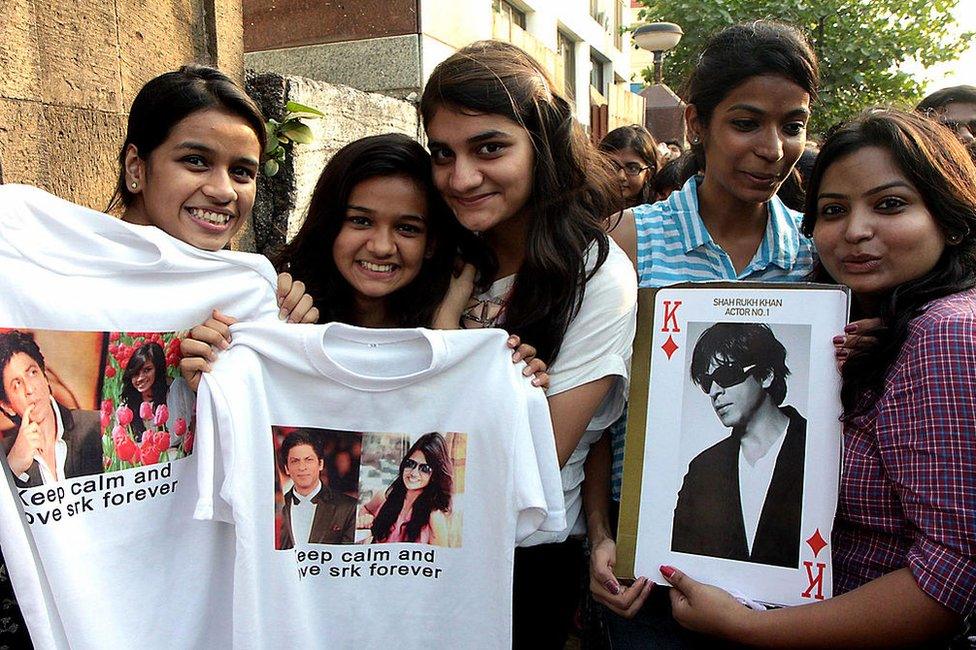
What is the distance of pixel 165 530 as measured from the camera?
5.41ft

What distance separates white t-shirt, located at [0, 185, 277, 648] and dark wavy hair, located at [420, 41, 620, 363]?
2.27ft

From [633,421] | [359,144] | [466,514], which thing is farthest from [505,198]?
[466,514]

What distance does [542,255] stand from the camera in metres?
1.82

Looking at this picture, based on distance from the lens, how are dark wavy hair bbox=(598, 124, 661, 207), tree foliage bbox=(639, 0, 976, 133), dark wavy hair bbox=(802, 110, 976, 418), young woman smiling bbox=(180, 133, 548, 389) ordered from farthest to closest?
tree foliage bbox=(639, 0, 976, 133) → dark wavy hair bbox=(598, 124, 661, 207) → young woman smiling bbox=(180, 133, 548, 389) → dark wavy hair bbox=(802, 110, 976, 418)

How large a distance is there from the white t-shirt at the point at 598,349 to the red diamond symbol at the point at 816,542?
0.53 m

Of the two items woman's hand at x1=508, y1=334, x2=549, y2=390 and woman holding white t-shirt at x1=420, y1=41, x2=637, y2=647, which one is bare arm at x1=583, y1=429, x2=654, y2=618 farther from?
woman's hand at x1=508, y1=334, x2=549, y2=390

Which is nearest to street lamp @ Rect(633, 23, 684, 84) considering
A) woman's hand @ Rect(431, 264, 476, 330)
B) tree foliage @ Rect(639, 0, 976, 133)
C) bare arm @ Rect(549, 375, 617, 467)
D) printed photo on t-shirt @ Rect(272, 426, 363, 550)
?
tree foliage @ Rect(639, 0, 976, 133)

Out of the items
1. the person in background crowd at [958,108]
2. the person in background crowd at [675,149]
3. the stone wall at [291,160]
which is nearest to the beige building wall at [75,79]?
the stone wall at [291,160]

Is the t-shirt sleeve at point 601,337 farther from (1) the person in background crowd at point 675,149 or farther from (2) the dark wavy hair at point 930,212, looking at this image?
(1) the person in background crowd at point 675,149

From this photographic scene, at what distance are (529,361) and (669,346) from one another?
1.08ft

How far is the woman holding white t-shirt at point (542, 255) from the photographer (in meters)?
1.76

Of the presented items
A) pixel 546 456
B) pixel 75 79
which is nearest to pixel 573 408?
pixel 546 456

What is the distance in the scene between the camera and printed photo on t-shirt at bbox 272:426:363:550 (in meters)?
1.65

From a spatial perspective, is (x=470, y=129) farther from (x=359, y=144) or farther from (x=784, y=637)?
(x=784, y=637)
